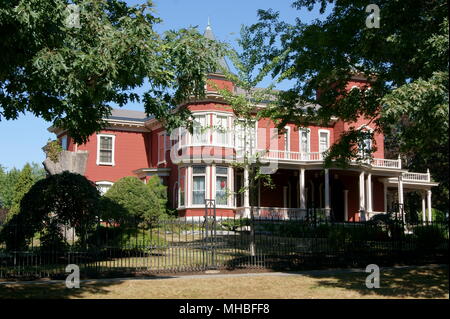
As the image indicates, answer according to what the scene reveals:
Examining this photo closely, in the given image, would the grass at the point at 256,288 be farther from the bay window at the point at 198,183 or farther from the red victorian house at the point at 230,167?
the bay window at the point at 198,183

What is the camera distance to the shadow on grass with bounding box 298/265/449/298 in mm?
10523

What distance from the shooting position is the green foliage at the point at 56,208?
1518 cm


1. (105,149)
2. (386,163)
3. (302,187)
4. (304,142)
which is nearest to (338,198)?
(386,163)

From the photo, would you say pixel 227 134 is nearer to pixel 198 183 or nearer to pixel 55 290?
pixel 198 183

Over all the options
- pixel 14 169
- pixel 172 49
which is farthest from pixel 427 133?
pixel 14 169

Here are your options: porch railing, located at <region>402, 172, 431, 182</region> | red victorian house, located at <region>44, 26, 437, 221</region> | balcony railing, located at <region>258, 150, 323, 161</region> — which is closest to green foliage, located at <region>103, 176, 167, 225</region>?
red victorian house, located at <region>44, 26, 437, 221</region>

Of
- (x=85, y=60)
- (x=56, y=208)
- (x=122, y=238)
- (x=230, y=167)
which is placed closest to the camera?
(x=85, y=60)

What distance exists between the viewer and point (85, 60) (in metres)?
10.3

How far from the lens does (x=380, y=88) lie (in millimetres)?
14539

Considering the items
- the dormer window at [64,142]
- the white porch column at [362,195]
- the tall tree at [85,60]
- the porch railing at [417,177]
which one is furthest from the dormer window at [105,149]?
the tall tree at [85,60]

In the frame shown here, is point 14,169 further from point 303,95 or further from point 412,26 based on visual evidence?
point 412,26

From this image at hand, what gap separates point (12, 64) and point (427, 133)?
27.4 feet

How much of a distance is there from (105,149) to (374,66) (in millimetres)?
23982

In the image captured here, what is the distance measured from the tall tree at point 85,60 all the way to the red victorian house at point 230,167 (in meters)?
16.7
